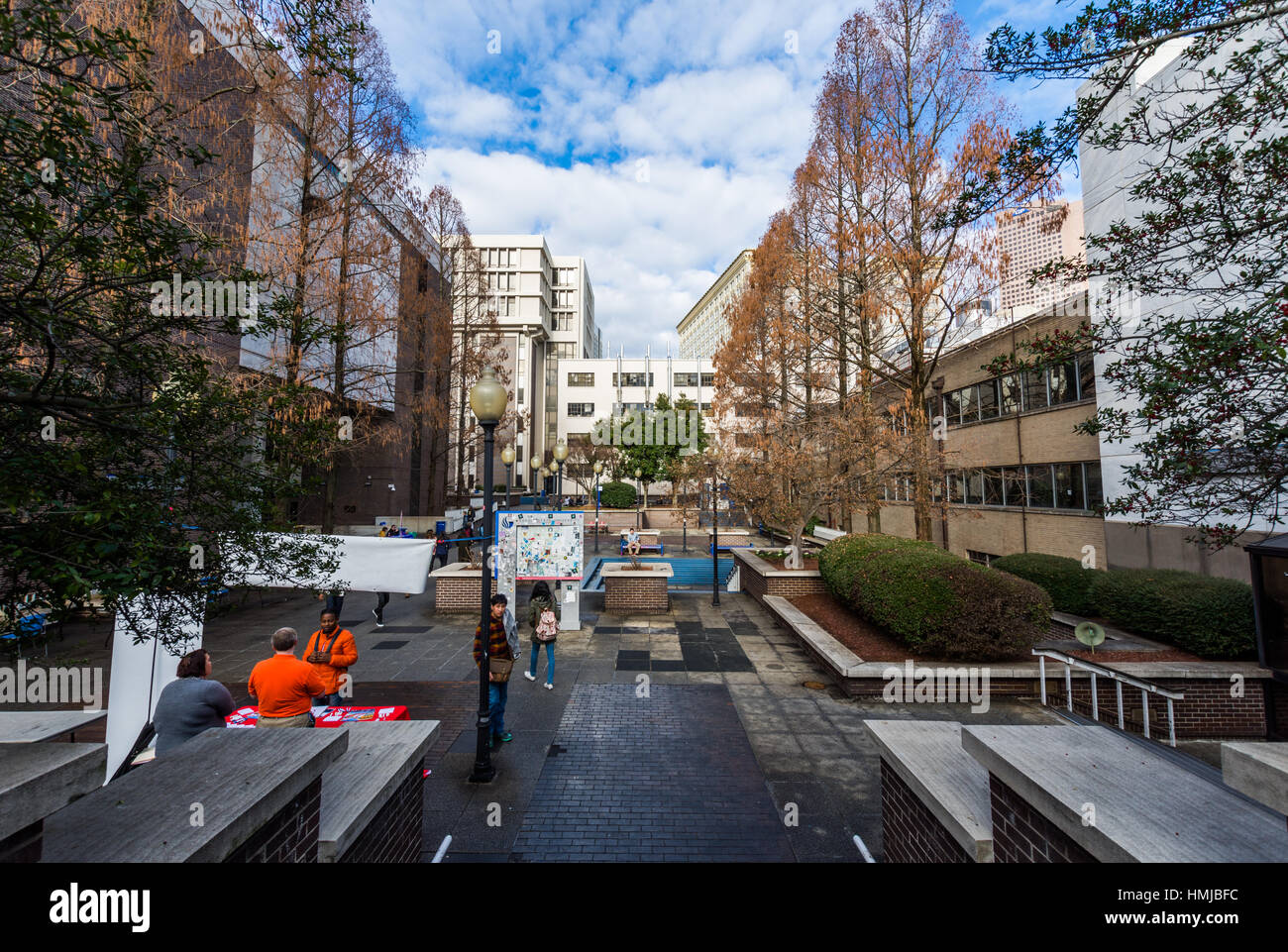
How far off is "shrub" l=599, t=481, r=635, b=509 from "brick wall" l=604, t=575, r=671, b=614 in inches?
1311

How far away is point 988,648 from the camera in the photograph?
8.78 metres

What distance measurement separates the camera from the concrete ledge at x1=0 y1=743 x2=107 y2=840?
5.48 feet

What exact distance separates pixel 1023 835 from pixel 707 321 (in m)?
88.9

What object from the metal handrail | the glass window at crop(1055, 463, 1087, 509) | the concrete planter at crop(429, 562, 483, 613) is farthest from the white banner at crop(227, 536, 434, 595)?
the glass window at crop(1055, 463, 1087, 509)

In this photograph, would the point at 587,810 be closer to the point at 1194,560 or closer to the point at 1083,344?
the point at 1083,344

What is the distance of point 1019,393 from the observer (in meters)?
18.0

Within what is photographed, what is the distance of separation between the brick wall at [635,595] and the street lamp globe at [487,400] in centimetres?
883

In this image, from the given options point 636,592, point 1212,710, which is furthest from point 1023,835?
point 636,592

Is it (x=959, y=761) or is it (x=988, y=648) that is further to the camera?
(x=988, y=648)

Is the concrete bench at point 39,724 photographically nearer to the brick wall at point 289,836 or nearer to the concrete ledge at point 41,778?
the concrete ledge at point 41,778
